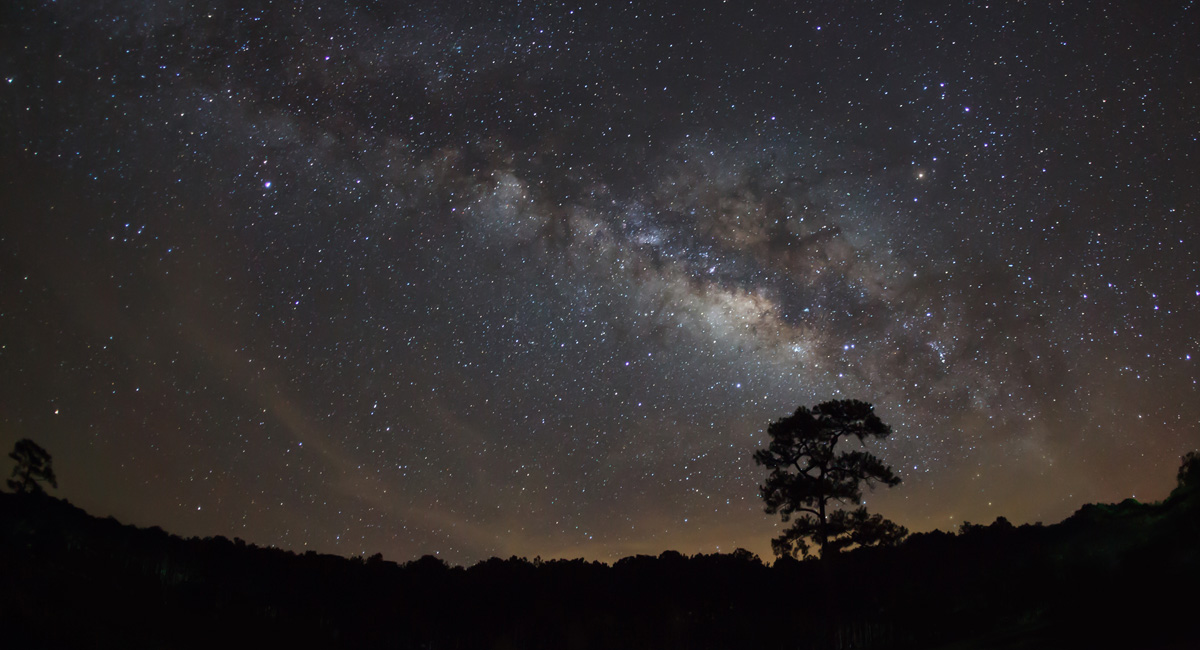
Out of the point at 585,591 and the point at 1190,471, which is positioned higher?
the point at 1190,471

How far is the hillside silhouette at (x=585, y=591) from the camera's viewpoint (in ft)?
46.2

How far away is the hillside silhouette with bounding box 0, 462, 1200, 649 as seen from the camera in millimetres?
14086

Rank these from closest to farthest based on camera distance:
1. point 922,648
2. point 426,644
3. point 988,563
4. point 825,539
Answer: point 922,648 → point 988,563 → point 426,644 → point 825,539

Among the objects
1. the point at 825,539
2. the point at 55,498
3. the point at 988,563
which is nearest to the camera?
the point at 988,563

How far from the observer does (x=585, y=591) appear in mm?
18359

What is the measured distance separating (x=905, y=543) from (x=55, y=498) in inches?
919

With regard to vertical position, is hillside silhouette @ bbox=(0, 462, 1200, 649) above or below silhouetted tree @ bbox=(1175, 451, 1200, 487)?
below

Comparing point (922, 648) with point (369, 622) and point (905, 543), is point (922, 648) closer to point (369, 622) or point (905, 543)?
point (905, 543)

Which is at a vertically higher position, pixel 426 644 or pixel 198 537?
pixel 198 537

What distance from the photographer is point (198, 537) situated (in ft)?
62.5

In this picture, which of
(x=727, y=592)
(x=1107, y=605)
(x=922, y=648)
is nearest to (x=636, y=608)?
(x=727, y=592)

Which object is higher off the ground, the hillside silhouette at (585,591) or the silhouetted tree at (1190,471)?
the silhouetted tree at (1190,471)

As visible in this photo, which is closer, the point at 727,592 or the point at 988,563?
the point at 988,563

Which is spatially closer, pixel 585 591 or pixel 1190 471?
pixel 1190 471
